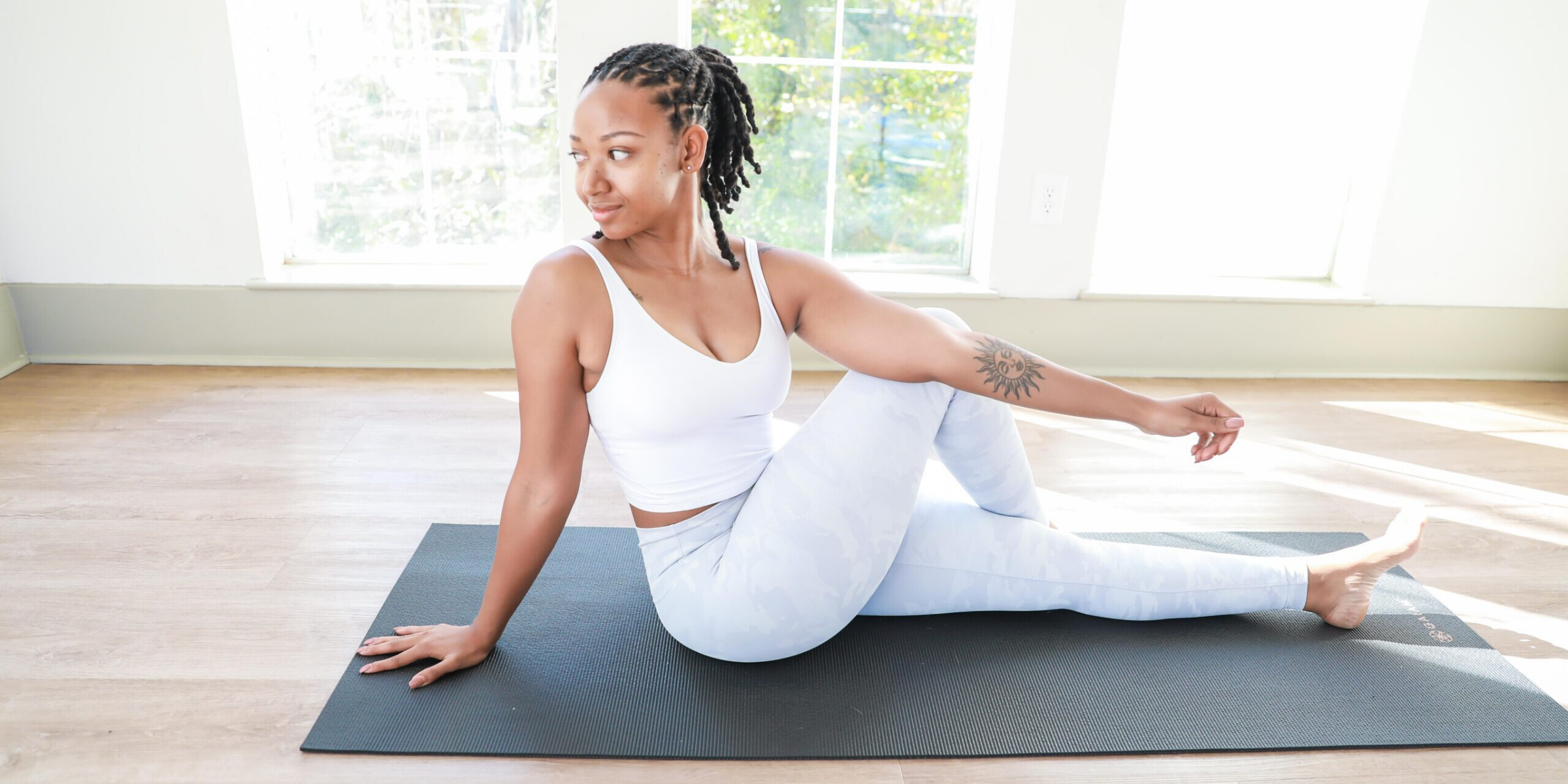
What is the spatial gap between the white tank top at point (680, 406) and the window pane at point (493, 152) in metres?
1.79

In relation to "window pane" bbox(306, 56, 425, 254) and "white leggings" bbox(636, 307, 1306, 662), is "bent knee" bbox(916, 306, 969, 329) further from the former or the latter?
"window pane" bbox(306, 56, 425, 254)

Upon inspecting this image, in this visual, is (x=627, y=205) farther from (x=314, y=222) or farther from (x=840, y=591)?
(x=314, y=222)

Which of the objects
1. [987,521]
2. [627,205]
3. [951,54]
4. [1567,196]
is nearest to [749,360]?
[627,205]

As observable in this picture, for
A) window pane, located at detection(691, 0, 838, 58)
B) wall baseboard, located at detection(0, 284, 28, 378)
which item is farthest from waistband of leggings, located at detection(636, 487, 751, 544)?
wall baseboard, located at detection(0, 284, 28, 378)

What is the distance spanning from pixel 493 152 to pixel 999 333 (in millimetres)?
1694

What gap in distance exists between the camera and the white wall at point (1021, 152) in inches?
108

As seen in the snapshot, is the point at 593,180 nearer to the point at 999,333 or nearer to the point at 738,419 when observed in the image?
the point at 738,419

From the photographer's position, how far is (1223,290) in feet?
10.5

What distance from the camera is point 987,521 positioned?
→ 5.26 feet

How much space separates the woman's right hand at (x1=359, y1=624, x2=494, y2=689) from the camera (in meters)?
1.51

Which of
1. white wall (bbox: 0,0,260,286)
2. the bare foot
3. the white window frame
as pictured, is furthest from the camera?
the white window frame

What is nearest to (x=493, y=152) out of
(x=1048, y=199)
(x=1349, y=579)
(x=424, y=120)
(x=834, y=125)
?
(x=424, y=120)

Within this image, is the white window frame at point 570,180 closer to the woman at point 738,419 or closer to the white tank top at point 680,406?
the woman at point 738,419

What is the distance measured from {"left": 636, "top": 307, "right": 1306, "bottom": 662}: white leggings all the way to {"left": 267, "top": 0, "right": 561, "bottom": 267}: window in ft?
6.31
